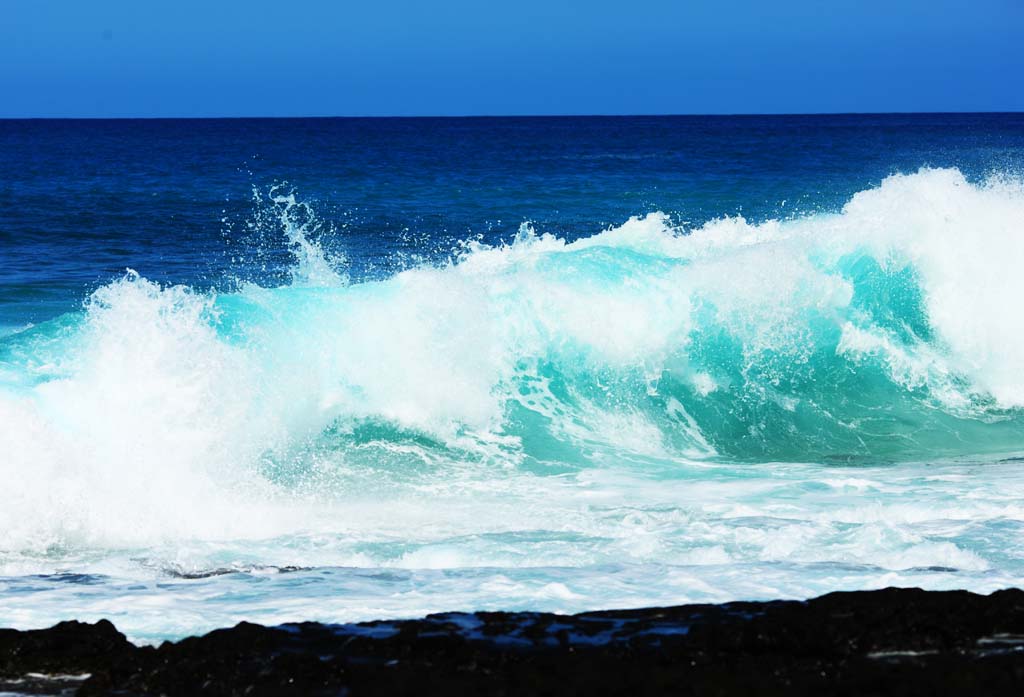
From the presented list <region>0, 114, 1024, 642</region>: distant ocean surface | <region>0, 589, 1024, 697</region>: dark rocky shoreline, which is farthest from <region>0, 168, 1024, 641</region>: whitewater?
<region>0, 589, 1024, 697</region>: dark rocky shoreline

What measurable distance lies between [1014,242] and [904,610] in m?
9.76

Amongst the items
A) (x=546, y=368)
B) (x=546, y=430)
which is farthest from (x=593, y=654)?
(x=546, y=368)

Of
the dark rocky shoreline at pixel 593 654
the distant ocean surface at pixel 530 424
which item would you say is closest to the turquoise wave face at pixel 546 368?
the distant ocean surface at pixel 530 424

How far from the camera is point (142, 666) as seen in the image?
3.92m

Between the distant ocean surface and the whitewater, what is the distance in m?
0.03

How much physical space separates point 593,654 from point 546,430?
19.1ft

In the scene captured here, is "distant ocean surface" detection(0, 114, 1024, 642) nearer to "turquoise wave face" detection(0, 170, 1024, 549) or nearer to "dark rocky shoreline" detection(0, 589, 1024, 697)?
"turquoise wave face" detection(0, 170, 1024, 549)

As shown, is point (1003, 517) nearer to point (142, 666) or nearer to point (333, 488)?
point (333, 488)

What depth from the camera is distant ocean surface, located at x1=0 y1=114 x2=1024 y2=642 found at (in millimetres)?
5621

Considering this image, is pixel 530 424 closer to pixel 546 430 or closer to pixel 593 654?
pixel 546 430

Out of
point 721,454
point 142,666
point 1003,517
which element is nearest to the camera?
point 142,666

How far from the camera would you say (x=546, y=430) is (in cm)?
965

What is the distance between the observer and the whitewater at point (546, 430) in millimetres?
5594

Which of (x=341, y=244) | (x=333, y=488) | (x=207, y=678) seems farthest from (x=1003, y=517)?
(x=341, y=244)
